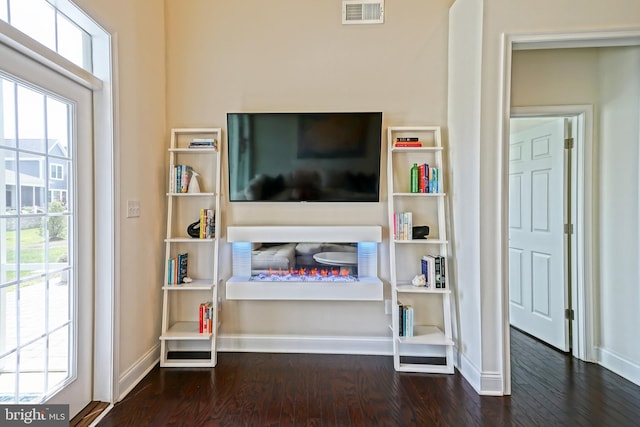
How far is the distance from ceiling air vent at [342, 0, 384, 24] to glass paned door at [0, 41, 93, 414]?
218 cm

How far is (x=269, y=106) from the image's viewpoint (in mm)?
2842

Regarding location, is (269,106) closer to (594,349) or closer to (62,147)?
(62,147)

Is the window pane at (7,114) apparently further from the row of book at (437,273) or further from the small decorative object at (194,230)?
the row of book at (437,273)

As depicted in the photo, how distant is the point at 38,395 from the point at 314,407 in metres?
1.57

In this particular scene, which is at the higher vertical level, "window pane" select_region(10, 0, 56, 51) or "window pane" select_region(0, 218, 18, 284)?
"window pane" select_region(10, 0, 56, 51)

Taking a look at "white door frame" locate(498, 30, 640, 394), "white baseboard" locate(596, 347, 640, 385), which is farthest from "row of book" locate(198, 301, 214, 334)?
"white baseboard" locate(596, 347, 640, 385)

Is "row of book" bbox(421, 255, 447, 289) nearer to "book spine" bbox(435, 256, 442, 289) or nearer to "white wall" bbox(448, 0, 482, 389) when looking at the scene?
"book spine" bbox(435, 256, 442, 289)

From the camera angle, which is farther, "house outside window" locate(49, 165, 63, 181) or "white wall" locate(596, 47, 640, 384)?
"white wall" locate(596, 47, 640, 384)

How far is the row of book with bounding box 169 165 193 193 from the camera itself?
267 cm

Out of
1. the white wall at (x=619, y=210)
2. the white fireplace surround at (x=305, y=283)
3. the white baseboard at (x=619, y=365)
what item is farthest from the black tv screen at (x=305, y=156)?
the white baseboard at (x=619, y=365)

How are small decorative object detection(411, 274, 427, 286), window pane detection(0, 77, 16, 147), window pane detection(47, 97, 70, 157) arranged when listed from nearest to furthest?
window pane detection(0, 77, 16, 147) → window pane detection(47, 97, 70, 157) → small decorative object detection(411, 274, 427, 286)

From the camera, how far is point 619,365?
2432 mm

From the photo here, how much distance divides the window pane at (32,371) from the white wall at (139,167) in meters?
0.43

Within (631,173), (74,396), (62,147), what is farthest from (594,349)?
(62,147)
